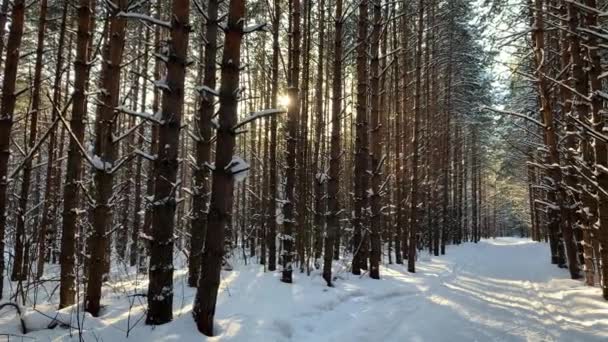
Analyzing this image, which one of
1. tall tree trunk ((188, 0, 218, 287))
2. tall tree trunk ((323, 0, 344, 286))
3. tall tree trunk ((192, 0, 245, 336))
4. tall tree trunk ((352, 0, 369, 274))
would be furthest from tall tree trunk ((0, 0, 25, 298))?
tall tree trunk ((352, 0, 369, 274))

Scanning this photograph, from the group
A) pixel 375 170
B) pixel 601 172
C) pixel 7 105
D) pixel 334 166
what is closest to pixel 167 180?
pixel 7 105

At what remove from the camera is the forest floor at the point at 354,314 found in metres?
4.18

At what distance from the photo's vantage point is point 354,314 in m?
6.21

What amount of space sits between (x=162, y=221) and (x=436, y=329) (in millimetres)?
3774

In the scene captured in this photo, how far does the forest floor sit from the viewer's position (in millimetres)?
4180

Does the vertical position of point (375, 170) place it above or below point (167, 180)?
above

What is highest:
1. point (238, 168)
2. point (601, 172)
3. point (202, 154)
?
point (202, 154)

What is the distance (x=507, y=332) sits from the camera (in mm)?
5457

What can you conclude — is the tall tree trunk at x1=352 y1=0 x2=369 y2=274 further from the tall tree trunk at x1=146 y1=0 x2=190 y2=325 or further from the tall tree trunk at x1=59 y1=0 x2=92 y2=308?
the tall tree trunk at x1=59 y1=0 x2=92 y2=308

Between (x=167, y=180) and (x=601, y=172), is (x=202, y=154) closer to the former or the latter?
(x=167, y=180)

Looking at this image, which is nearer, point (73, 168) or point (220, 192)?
point (220, 192)

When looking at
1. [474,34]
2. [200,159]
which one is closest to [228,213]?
[200,159]

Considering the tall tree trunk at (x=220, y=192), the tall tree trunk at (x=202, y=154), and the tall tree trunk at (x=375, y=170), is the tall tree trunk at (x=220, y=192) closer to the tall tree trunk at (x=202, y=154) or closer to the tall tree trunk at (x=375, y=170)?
the tall tree trunk at (x=202, y=154)

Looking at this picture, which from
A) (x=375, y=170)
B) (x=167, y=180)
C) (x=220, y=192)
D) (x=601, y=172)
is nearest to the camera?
(x=220, y=192)
